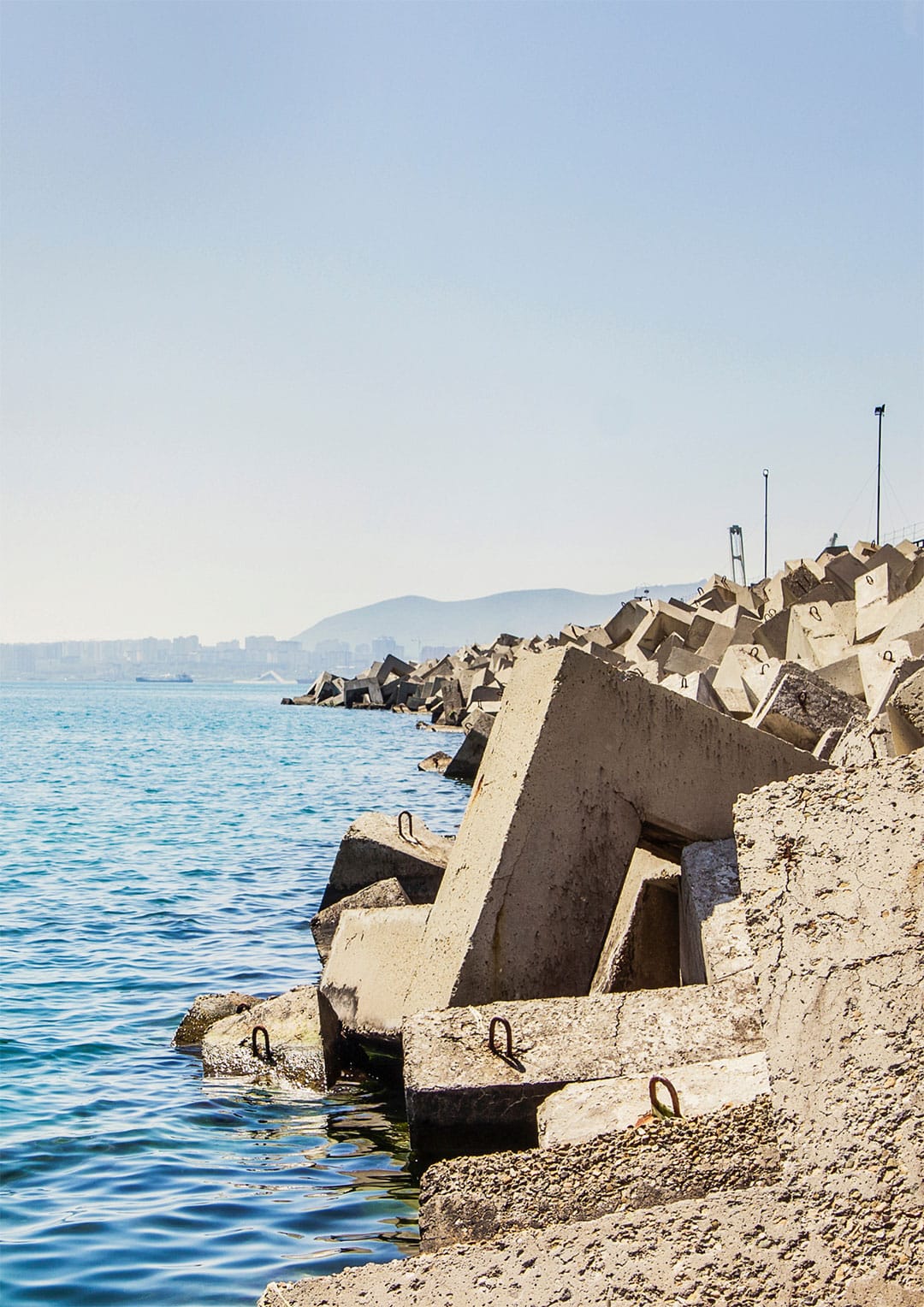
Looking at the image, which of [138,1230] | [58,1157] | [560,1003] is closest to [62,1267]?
[138,1230]

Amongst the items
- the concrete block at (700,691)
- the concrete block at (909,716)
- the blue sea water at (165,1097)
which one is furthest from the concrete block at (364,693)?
the concrete block at (909,716)

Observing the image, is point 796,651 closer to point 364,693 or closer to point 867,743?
point 867,743

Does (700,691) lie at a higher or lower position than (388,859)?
higher

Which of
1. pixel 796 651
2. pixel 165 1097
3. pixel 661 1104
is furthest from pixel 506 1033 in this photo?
pixel 796 651

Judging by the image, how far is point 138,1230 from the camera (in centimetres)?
375

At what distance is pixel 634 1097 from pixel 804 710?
12.3 feet

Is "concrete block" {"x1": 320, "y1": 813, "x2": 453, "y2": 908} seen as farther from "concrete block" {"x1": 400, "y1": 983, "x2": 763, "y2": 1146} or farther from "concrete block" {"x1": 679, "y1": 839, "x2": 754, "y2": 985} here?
"concrete block" {"x1": 400, "y1": 983, "x2": 763, "y2": 1146}

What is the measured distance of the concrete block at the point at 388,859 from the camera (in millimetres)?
6832

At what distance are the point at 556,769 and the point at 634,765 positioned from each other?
34 centimetres

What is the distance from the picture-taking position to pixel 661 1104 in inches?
105

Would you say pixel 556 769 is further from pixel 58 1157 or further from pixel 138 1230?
pixel 58 1157

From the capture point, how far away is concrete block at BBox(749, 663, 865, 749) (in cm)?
615

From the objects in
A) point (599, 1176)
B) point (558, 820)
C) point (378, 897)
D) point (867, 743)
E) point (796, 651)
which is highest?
point (796, 651)

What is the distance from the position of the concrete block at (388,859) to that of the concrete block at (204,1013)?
1112mm
